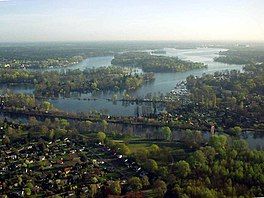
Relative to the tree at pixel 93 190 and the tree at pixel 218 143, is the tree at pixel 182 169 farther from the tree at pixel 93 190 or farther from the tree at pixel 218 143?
the tree at pixel 93 190

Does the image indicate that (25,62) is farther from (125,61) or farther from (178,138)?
(178,138)

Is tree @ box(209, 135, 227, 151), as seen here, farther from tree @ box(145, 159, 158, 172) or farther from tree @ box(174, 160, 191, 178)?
tree @ box(145, 159, 158, 172)

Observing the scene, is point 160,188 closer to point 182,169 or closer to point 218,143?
point 182,169

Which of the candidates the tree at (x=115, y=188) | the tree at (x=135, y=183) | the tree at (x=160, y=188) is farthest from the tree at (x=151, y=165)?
the tree at (x=115, y=188)

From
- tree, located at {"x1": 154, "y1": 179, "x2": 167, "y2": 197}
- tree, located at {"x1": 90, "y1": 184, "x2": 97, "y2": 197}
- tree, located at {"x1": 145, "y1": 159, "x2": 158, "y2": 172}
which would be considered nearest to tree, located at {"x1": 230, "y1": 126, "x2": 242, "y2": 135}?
tree, located at {"x1": 145, "y1": 159, "x2": 158, "y2": 172}

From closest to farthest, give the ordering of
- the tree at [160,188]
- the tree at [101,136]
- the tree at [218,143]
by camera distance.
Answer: the tree at [160,188]
the tree at [218,143]
the tree at [101,136]

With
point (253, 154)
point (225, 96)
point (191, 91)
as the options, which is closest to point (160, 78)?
point (191, 91)

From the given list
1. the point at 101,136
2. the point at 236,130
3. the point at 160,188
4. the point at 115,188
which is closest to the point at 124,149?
the point at 101,136
